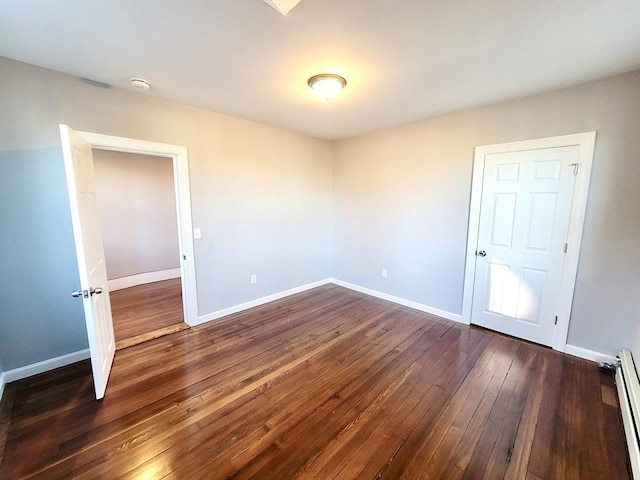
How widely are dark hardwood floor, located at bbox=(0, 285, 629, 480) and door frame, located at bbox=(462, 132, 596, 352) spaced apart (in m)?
0.43

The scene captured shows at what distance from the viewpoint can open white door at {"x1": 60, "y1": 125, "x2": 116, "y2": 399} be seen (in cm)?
179

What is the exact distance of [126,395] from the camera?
2.01 metres

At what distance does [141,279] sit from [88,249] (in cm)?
329

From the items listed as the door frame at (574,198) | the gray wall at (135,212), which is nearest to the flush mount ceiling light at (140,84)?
the gray wall at (135,212)

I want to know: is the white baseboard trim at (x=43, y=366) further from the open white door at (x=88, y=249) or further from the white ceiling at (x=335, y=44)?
the white ceiling at (x=335, y=44)

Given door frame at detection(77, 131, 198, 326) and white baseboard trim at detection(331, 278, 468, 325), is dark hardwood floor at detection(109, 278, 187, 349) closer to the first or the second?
door frame at detection(77, 131, 198, 326)

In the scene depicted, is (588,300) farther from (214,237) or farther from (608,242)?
(214,237)

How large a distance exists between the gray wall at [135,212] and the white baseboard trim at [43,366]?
239 cm

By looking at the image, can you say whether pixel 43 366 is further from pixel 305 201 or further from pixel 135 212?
pixel 305 201

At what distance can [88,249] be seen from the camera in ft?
6.43

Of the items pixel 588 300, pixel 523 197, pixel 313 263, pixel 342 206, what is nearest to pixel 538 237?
pixel 523 197

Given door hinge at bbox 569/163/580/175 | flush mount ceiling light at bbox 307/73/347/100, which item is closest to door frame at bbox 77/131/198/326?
flush mount ceiling light at bbox 307/73/347/100

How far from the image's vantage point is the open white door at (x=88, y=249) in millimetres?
1788

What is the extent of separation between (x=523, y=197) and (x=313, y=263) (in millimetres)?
3028
